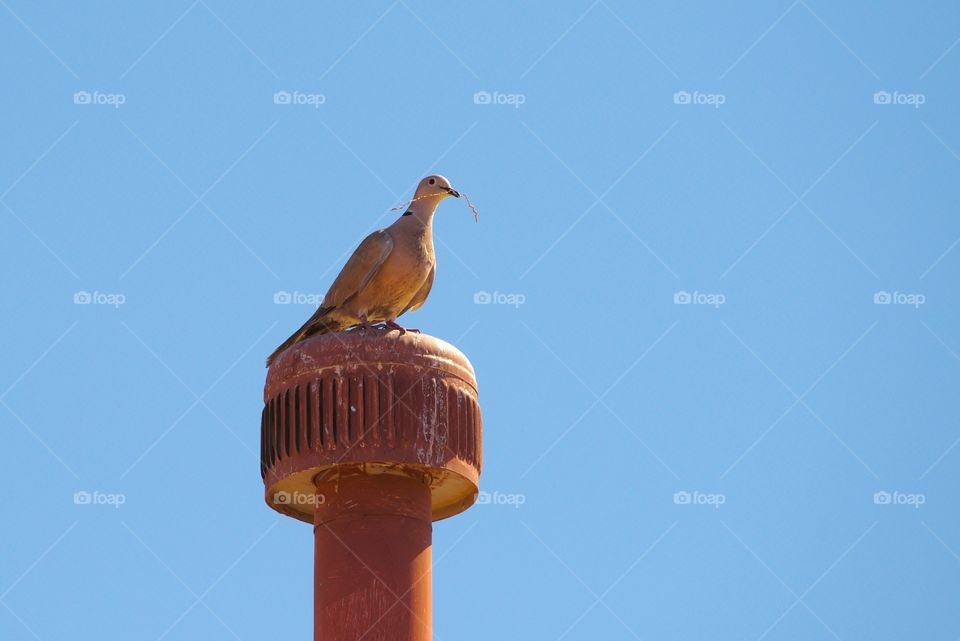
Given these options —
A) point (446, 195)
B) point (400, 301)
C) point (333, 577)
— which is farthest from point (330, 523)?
point (446, 195)

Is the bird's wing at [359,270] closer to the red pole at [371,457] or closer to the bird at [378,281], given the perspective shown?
the bird at [378,281]

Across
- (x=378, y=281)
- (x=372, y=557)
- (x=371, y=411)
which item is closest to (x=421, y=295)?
(x=378, y=281)

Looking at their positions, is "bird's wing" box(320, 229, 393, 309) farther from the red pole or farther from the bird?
the red pole

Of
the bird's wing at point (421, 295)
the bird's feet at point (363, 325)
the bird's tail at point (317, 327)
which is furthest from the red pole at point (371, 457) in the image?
the bird's wing at point (421, 295)

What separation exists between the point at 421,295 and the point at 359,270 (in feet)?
2.30

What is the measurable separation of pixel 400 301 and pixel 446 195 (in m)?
1.07

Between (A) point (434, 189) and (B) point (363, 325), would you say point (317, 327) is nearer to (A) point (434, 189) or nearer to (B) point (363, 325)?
(B) point (363, 325)

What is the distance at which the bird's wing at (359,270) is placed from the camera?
13875 mm

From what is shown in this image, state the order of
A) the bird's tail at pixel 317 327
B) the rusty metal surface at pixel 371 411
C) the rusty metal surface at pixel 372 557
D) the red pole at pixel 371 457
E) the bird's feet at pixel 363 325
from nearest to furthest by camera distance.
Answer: the rusty metal surface at pixel 372 557
the red pole at pixel 371 457
the rusty metal surface at pixel 371 411
the bird's feet at pixel 363 325
the bird's tail at pixel 317 327

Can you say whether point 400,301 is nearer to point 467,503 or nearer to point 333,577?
point 467,503

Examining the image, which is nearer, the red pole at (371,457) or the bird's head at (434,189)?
the red pole at (371,457)

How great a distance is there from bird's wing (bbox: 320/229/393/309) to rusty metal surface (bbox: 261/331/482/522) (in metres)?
1.15

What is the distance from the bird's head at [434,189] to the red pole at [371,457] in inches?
80.1

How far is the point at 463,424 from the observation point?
504 inches
